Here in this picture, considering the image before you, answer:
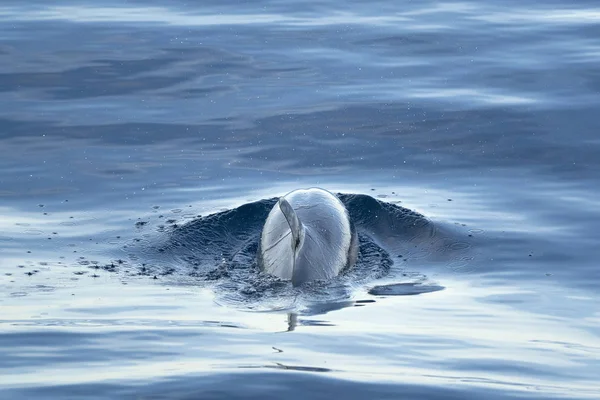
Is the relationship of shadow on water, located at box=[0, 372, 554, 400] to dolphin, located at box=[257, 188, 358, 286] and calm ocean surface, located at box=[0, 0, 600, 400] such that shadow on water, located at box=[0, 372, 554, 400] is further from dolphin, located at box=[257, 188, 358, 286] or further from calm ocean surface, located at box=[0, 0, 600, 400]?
dolphin, located at box=[257, 188, 358, 286]

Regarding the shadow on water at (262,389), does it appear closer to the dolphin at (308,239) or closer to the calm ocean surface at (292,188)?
the calm ocean surface at (292,188)

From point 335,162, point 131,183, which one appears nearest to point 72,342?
point 131,183

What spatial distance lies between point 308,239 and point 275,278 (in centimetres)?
52

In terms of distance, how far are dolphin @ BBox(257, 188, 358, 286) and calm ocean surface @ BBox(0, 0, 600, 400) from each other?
0.25m

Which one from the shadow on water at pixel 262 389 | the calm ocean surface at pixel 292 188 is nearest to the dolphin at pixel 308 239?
the calm ocean surface at pixel 292 188

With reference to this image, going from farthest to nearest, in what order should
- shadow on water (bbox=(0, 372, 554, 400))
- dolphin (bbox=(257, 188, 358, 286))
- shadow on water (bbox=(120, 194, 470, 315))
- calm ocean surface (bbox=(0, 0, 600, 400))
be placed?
dolphin (bbox=(257, 188, 358, 286)) < shadow on water (bbox=(120, 194, 470, 315)) < calm ocean surface (bbox=(0, 0, 600, 400)) < shadow on water (bbox=(0, 372, 554, 400))

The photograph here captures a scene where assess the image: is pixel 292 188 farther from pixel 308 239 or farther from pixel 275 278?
pixel 275 278

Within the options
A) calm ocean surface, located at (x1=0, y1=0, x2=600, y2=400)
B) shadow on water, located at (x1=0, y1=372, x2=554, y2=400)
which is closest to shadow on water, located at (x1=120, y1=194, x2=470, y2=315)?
calm ocean surface, located at (x1=0, y1=0, x2=600, y2=400)

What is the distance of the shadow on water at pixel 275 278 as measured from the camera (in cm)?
1090

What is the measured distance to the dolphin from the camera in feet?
37.0

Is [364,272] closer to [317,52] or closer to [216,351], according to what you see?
[216,351]

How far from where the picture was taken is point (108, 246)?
12.9 metres

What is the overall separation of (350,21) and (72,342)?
44.3 feet

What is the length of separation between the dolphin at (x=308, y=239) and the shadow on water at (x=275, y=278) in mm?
121
